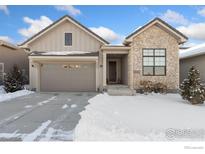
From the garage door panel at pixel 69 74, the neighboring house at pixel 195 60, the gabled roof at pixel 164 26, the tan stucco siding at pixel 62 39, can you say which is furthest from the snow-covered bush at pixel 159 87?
the tan stucco siding at pixel 62 39

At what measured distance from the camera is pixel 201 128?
621cm

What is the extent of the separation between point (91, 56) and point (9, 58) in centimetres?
837

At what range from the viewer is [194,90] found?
10.9 meters

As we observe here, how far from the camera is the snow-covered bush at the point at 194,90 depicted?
10.8m

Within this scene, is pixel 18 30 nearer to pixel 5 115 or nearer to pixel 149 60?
pixel 5 115

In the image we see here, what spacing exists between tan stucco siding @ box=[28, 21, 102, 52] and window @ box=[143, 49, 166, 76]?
4007mm

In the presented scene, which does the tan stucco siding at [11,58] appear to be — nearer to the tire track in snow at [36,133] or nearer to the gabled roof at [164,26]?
the gabled roof at [164,26]

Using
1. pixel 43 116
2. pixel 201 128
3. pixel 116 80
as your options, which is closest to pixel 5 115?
pixel 43 116

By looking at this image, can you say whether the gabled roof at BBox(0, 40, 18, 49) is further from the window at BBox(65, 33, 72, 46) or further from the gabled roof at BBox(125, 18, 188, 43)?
the gabled roof at BBox(125, 18, 188, 43)

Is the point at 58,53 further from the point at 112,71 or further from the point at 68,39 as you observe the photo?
the point at 112,71

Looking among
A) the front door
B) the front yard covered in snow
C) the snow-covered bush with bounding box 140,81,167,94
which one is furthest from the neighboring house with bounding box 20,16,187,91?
the front yard covered in snow

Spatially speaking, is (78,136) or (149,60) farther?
(149,60)

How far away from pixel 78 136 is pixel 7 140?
5.22ft
